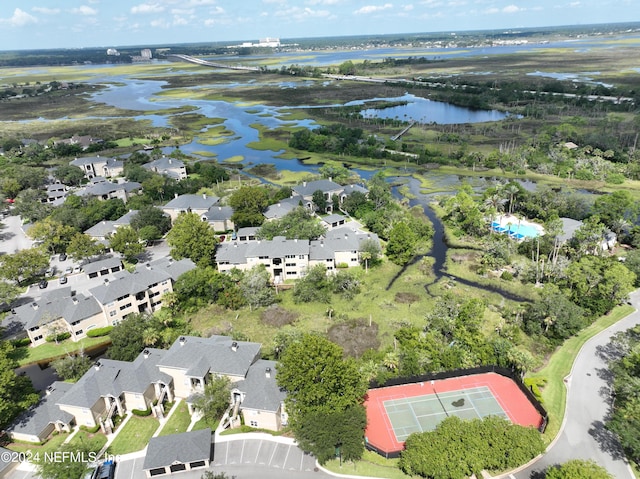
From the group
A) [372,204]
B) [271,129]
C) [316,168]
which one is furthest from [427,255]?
[271,129]

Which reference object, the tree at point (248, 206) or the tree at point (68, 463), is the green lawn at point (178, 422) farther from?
the tree at point (248, 206)

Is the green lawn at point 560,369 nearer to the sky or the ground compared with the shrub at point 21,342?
nearer to the ground

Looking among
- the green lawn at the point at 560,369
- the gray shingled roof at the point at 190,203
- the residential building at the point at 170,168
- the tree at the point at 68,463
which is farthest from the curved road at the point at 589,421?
the residential building at the point at 170,168

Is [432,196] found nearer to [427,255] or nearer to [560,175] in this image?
[427,255]

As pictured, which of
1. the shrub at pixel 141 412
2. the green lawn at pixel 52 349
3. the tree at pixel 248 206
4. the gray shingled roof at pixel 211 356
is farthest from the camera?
the tree at pixel 248 206

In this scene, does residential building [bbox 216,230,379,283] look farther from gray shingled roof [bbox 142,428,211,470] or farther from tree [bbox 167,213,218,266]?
gray shingled roof [bbox 142,428,211,470]

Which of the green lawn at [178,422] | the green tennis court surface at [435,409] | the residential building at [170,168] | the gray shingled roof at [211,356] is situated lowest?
the green tennis court surface at [435,409]

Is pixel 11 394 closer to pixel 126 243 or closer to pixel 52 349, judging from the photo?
pixel 52 349

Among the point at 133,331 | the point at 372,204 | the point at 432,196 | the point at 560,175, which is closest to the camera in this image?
the point at 133,331
